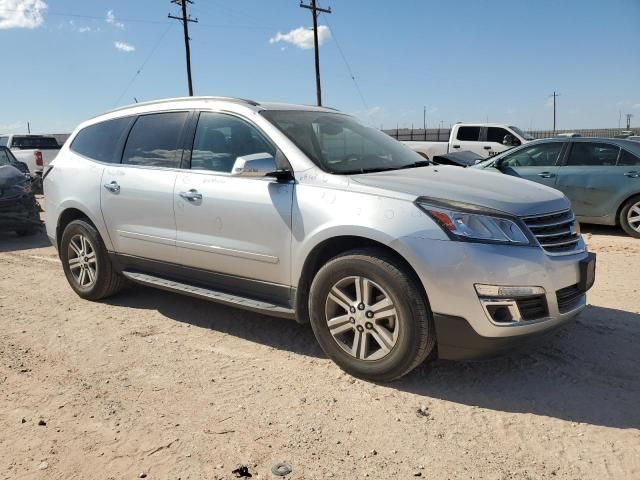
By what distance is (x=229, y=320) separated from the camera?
15.6ft

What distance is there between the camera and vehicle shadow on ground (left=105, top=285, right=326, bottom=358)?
4238mm

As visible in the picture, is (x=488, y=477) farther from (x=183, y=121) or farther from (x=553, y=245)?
(x=183, y=121)

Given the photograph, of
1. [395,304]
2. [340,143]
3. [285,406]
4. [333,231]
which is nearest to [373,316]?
[395,304]

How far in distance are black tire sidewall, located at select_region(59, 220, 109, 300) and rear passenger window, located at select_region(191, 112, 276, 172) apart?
145 centimetres

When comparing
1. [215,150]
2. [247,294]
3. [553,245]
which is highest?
[215,150]

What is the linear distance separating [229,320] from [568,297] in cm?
269

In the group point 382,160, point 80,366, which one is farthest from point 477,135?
point 80,366

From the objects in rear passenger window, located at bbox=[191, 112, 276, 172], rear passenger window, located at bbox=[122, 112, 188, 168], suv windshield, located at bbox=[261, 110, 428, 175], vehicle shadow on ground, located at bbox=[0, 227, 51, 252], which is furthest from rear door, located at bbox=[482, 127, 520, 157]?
rear passenger window, located at bbox=[191, 112, 276, 172]

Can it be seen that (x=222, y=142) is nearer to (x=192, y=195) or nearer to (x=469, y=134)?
(x=192, y=195)

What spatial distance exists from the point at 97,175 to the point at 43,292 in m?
1.62

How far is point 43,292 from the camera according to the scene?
5.79 meters

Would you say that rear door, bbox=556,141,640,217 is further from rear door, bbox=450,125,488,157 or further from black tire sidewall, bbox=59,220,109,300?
rear door, bbox=450,125,488,157

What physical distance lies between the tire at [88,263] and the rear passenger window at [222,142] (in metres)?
1.49

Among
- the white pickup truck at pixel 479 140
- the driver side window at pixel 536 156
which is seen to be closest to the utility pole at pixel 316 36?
the white pickup truck at pixel 479 140
